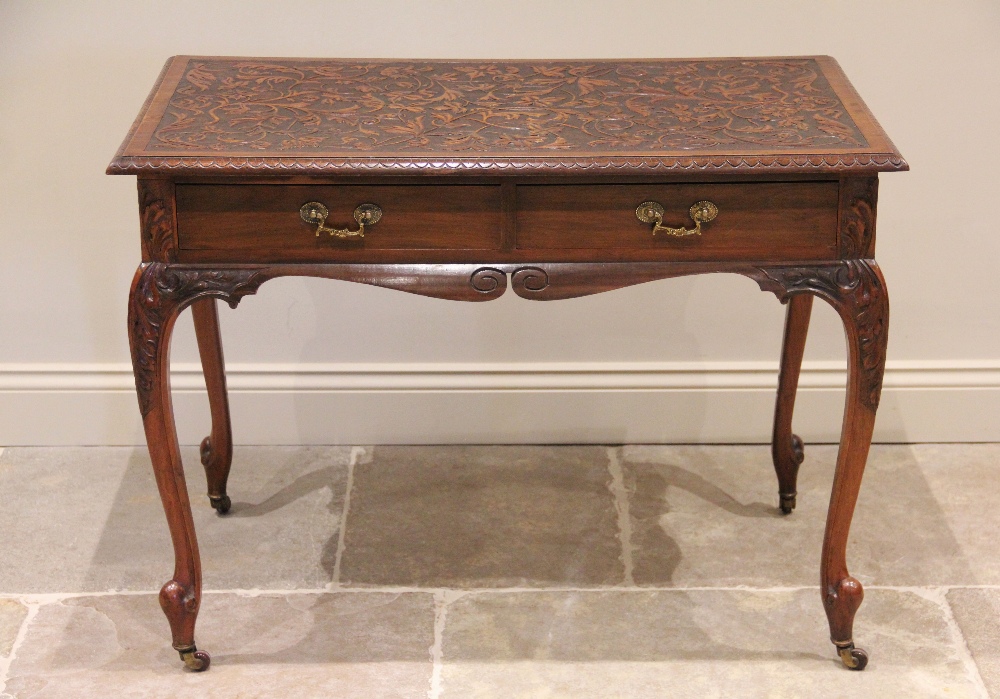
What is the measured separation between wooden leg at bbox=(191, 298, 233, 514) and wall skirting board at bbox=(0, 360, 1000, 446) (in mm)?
254

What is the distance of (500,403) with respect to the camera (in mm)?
2984

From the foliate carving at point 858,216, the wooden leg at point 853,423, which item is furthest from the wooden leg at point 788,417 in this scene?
the foliate carving at point 858,216

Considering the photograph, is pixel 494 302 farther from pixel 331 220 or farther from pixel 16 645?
pixel 16 645

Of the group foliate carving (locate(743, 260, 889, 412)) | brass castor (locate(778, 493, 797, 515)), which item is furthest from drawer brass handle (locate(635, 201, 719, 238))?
brass castor (locate(778, 493, 797, 515))

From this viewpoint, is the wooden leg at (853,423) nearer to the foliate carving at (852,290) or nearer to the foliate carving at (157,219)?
the foliate carving at (852,290)

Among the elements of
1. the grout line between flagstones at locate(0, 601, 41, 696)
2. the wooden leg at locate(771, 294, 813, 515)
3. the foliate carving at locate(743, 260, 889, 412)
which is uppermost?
the foliate carving at locate(743, 260, 889, 412)

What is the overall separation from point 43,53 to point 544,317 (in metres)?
1.26

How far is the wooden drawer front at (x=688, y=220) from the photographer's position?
1.95 metres

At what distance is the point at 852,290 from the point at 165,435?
1172 millimetres

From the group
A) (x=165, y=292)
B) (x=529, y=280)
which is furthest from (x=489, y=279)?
(x=165, y=292)

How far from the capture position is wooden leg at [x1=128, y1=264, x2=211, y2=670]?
78.9 inches

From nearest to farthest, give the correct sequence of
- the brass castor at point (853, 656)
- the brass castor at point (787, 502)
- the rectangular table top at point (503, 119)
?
the rectangular table top at point (503, 119)
the brass castor at point (853, 656)
the brass castor at point (787, 502)

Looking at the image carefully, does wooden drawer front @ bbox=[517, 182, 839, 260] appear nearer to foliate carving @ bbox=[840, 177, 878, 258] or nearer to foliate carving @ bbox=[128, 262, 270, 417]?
foliate carving @ bbox=[840, 177, 878, 258]

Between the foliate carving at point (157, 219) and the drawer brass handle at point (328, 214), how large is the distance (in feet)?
0.69
